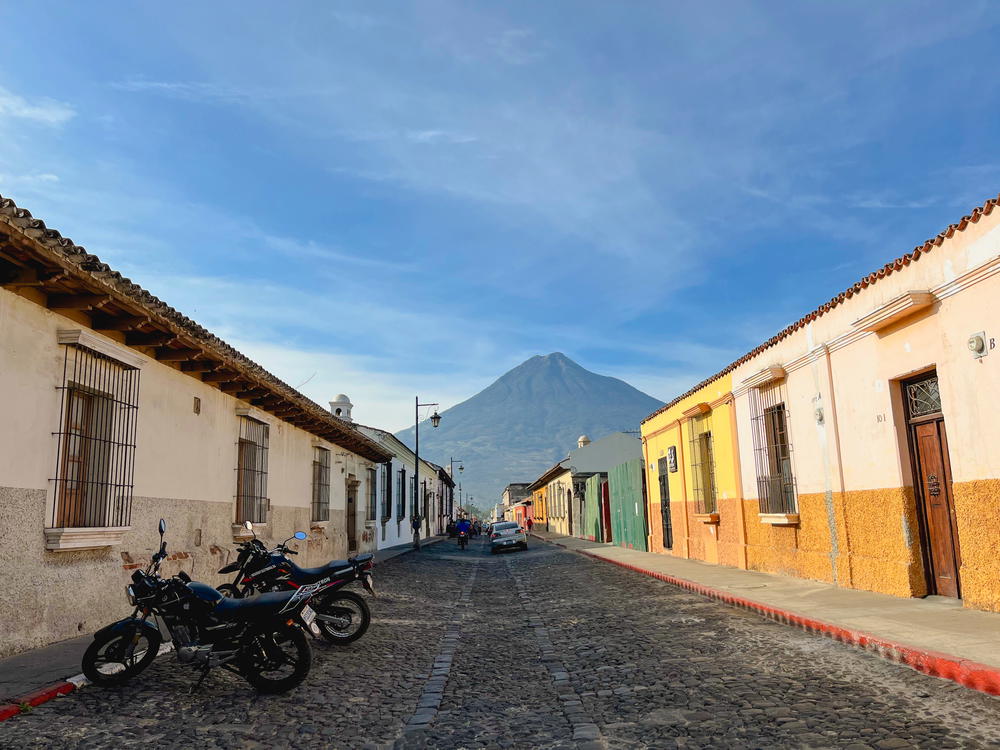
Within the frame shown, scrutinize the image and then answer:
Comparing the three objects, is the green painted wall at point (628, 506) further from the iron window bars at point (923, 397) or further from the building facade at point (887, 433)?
the iron window bars at point (923, 397)

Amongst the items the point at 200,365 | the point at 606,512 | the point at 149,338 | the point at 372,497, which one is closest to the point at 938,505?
the point at 149,338

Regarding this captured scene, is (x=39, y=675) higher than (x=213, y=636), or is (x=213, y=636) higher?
(x=213, y=636)

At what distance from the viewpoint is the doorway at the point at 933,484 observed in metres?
8.50

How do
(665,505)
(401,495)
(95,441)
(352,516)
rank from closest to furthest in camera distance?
(95,441) < (665,505) < (352,516) < (401,495)

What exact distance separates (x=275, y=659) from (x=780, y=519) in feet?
30.1

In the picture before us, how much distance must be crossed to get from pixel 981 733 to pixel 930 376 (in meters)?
5.63

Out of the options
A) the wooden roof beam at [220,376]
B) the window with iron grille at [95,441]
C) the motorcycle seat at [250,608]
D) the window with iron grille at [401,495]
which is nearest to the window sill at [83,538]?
the window with iron grille at [95,441]

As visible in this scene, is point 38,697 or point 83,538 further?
point 83,538

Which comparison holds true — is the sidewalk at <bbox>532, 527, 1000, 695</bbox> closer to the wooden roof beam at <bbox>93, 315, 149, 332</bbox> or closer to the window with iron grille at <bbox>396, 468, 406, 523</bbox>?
the wooden roof beam at <bbox>93, 315, 149, 332</bbox>

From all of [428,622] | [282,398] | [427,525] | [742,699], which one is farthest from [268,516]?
[427,525]

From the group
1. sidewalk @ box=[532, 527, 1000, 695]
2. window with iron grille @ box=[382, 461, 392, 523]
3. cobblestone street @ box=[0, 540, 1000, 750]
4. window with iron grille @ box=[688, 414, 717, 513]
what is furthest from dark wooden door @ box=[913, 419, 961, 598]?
window with iron grille @ box=[382, 461, 392, 523]

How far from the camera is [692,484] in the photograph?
59.7 ft

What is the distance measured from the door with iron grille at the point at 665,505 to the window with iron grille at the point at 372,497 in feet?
31.9

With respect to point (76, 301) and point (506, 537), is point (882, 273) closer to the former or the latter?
point (76, 301)
